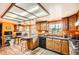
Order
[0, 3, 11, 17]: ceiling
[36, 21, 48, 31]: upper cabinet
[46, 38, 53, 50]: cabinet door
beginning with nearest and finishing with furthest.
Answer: [0, 3, 11, 17]: ceiling → [36, 21, 48, 31]: upper cabinet → [46, 38, 53, 50]: cabinet door

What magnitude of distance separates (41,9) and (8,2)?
63cm

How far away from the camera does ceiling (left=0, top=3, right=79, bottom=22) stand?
2234 mm

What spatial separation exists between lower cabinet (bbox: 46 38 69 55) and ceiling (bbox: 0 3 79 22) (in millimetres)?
471

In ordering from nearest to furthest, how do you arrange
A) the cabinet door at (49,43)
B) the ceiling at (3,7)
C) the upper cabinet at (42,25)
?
1. the ceiling at (3,7)
2. the upper cabinet at (42,25)
3. the cabinet door at (49,43)

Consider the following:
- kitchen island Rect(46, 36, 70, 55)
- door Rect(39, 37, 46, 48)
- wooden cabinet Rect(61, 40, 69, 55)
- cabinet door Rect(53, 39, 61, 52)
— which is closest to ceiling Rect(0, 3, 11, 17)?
door Rect(39, 37, 46, 48)

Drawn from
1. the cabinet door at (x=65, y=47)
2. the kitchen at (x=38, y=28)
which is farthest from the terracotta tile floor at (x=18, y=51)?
the cabinet door at (x=65, y=47)

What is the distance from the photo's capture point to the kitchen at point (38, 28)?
226 cm

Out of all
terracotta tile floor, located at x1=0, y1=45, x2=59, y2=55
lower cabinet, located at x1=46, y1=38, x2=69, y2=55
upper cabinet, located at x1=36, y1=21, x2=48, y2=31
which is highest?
upper cabinet, located at x1=36, y1=21, x2=48, y2=31

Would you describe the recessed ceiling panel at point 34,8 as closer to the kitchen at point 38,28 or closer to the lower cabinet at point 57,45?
the kitchen at point 38,28

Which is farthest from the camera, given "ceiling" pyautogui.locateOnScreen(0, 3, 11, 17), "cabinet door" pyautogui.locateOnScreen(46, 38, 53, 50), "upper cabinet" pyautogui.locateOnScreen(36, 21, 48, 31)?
"cabinet door" pyautogui.locateOnScreen(46, 38, 53, 50)

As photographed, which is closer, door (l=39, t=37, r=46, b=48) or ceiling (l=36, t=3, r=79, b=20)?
ceiling (l=36, t=3, r=79, b=20)

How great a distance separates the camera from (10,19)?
7.58 ft

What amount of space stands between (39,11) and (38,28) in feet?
1.07

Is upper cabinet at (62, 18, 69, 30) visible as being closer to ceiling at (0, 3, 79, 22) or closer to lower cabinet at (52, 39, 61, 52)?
ceiling at (0, 3, 79, 22)
